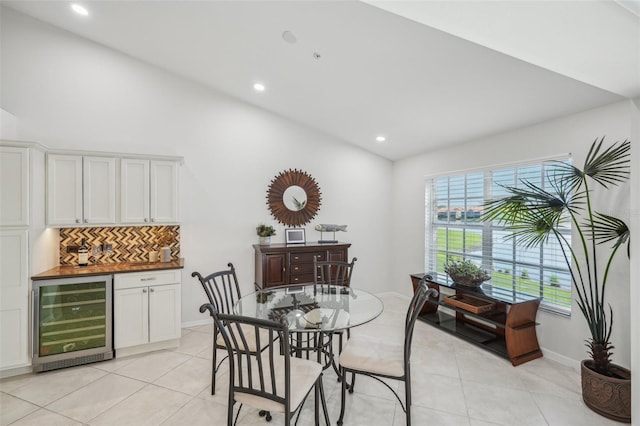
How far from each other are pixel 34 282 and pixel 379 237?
4.58 meters

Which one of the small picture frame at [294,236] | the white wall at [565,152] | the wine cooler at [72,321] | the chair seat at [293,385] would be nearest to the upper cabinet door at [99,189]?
the wine cooler at [72,321]

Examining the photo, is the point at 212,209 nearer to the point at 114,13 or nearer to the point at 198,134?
the point at 198,134

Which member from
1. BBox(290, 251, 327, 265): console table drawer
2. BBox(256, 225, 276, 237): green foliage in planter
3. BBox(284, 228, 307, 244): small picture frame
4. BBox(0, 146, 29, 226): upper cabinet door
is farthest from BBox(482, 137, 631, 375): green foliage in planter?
BBox(0, 146, 29, 226): upper cabinet door

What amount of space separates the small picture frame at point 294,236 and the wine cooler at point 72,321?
2189mm

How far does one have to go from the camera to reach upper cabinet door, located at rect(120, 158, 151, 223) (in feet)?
10.7

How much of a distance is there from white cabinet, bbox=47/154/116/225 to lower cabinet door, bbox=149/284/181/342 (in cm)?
97

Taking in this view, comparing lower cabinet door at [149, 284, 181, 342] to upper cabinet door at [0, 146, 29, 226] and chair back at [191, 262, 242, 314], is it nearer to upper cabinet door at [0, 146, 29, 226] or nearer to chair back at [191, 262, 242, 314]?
chair back at [191, 262, 242, 314]

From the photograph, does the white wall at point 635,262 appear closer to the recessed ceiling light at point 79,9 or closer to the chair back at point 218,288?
the chair back at point 218,288

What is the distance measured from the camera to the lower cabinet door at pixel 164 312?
3172 mm

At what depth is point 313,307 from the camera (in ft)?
8.29

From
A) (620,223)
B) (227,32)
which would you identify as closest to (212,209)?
(227,32)

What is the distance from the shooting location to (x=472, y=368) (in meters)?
2.84

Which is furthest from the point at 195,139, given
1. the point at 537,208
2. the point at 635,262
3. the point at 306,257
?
the point at 635,262

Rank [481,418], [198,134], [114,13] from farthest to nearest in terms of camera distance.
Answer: [198,134], [114,13], [481,418]
